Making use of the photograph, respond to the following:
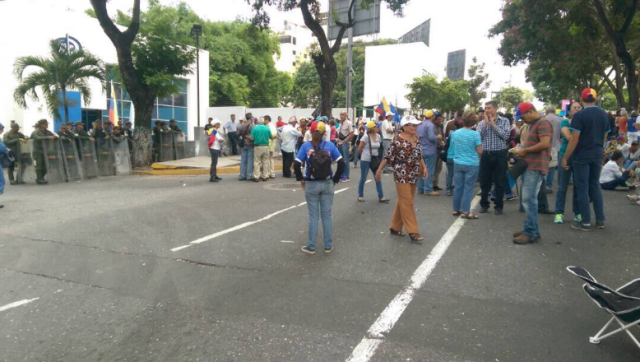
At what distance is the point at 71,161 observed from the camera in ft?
46.4

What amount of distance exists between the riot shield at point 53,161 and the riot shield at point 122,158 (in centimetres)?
209

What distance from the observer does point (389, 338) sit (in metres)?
3.68

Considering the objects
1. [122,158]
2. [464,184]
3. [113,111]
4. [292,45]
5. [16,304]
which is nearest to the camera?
[16,304]

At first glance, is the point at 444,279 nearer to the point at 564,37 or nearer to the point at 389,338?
the point at 389,338

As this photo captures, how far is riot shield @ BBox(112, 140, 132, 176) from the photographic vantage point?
51.9ft

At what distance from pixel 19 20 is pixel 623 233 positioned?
23.3 meters

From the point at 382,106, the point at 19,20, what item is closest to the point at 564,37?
the point at 382,106

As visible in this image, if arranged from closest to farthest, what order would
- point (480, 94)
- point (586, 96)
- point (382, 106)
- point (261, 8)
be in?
point (586, 96), point (261, 8), point (382, 106), point (480, 94)

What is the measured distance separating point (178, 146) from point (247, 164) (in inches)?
264

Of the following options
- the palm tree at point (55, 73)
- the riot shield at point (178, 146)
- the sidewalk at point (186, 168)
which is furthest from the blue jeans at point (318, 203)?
the riot shield at point (178, 146)

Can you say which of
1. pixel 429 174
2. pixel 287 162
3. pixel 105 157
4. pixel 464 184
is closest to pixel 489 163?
pixel 464 184

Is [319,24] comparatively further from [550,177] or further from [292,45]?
[292,45]

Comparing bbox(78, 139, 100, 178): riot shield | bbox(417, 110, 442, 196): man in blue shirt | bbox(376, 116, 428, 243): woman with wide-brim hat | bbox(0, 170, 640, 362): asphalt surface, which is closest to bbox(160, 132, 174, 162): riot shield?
bbox(78, 139, 100, 178): riot shield

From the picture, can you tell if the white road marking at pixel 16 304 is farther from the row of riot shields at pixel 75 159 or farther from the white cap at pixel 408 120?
the row of riot shields at pixel 75 159
